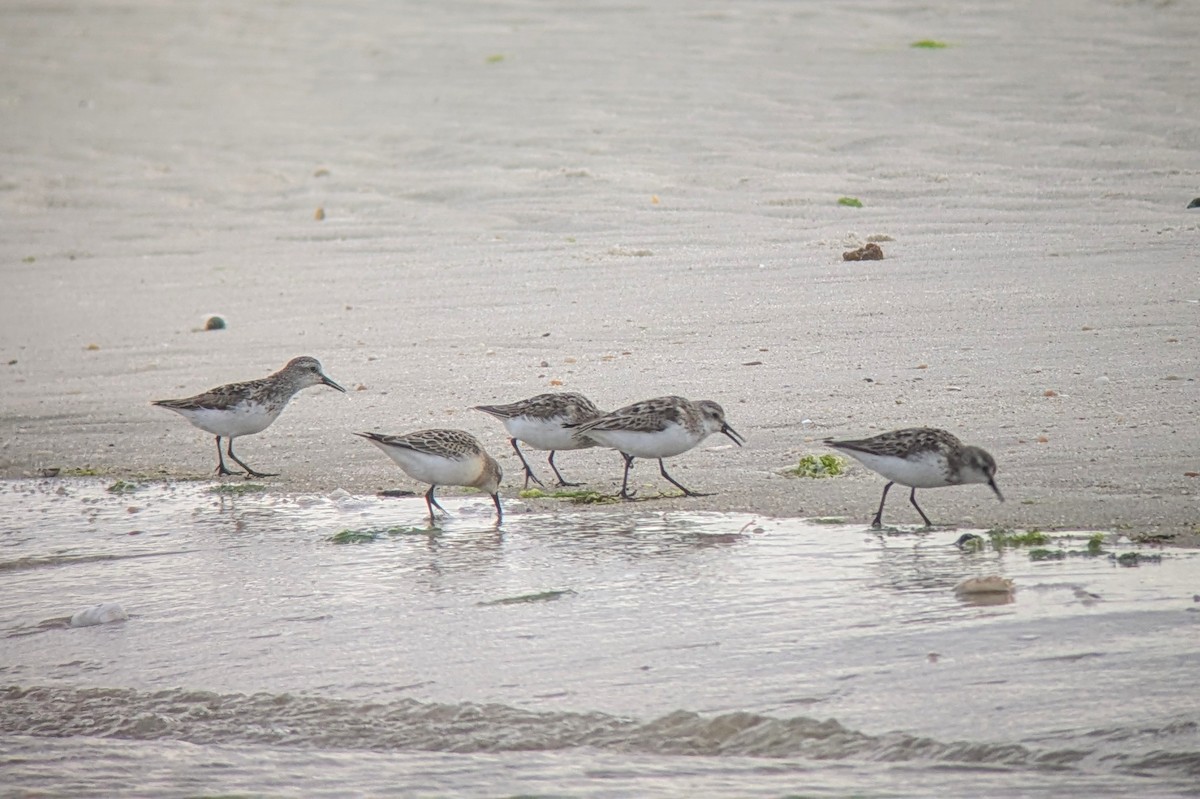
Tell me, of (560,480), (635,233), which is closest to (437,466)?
Result: (560,480)

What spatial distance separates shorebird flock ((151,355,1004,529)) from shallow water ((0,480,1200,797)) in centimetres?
32

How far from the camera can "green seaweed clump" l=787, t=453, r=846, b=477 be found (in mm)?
7496

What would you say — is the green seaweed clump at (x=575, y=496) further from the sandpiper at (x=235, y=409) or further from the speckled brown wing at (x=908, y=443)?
the sandpiper at (x=235, y=409)

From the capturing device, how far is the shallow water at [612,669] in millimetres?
4660

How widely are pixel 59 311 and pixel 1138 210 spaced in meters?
8.58

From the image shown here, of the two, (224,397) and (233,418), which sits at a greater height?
(224,397)

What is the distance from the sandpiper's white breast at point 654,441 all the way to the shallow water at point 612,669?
1.63 ft

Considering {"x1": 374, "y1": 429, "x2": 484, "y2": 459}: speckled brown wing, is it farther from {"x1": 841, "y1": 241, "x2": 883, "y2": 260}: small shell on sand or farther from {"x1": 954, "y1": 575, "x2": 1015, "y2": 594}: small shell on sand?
{"x1": 841, "y1": 241, "x2": 883, "y2": 260}: small shell on sand

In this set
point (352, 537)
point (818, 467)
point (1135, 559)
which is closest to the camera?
point (1135, 559)

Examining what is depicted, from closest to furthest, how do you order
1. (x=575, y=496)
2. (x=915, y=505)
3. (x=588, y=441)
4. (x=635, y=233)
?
(x=915, y=505)
(x=575, y=496)
(x=588, y=441)
(x=635, y=233)

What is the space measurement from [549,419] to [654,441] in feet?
2.20

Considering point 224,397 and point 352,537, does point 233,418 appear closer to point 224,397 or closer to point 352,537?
point 224,397

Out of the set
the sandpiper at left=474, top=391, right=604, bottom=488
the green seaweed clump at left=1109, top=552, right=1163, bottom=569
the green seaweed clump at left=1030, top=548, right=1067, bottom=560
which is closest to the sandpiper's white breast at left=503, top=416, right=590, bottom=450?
the sandpiper at left=474, top=391, right=604, bottom=488

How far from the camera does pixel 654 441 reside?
7.38 meters
